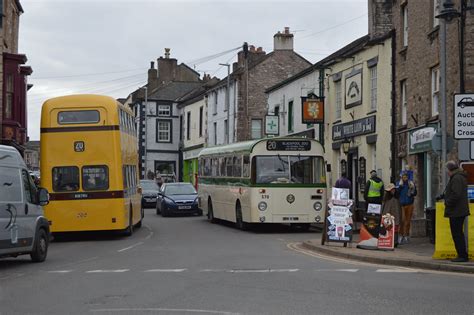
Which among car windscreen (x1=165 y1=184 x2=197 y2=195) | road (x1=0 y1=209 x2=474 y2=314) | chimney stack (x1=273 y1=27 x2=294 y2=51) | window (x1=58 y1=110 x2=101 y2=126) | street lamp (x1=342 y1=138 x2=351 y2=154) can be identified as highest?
chimney stack (x1=273 y1=27 x2=294 y2=51)

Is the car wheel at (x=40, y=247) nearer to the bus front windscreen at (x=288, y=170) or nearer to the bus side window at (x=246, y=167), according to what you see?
the bus front windscreen at (x=288, y=170)

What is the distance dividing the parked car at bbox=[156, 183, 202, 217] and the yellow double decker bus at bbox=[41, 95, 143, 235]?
12989 millimetres

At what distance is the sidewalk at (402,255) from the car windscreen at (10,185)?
692cm

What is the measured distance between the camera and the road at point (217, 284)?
9141 millimetres

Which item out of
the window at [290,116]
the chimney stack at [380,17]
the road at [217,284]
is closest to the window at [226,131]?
the window at [290,116]

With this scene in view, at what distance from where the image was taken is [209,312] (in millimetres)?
8695

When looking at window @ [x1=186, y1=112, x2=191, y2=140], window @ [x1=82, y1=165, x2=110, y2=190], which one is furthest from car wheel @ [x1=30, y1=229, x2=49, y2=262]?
window @ [x1=186, y1=112, x2=191, y2=140]

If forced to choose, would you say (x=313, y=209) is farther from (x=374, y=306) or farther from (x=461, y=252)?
(x=374, y=306)

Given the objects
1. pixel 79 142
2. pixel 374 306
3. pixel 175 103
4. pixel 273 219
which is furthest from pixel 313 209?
pixel 175 103

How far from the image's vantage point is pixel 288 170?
2286cm

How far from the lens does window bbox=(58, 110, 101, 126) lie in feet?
66.6

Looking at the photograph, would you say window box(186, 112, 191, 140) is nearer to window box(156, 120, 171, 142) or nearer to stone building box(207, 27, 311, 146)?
window box(156, 120, 171, 142)

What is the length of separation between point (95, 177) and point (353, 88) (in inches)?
553

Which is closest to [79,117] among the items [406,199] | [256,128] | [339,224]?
[339,224]
